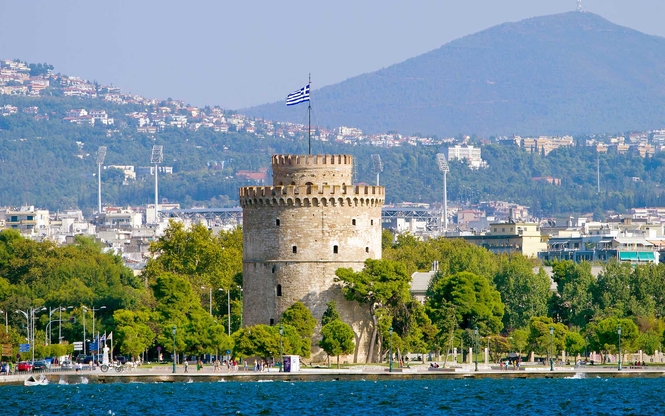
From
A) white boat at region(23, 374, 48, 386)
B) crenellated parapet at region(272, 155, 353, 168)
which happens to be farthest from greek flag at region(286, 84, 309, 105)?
white boat at region(23, 374, 48, 386)

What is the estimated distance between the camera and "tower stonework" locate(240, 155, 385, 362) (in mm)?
88188

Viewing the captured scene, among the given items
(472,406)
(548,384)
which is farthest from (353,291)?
(472,406)

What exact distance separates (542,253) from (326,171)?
107358 millimetres

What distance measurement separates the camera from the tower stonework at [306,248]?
8819 cm

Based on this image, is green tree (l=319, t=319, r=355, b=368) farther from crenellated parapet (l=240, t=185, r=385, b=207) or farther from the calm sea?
crenellated parapet (l=240, t=185, r=385, b=207)

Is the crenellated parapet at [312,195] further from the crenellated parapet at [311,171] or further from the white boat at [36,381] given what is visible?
the white boat at [36,381]

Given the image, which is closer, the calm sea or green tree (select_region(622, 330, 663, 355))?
the calm sea

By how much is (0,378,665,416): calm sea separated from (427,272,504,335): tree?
9.51 metres

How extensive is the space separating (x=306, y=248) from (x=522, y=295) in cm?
1779

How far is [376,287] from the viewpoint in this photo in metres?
87.3

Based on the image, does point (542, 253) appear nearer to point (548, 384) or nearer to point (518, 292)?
point (518, 292)

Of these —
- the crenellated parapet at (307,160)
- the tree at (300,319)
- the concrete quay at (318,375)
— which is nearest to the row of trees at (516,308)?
the tree at (300,319)

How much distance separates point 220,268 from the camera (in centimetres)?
10994

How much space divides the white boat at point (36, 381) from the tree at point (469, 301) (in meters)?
19.1
